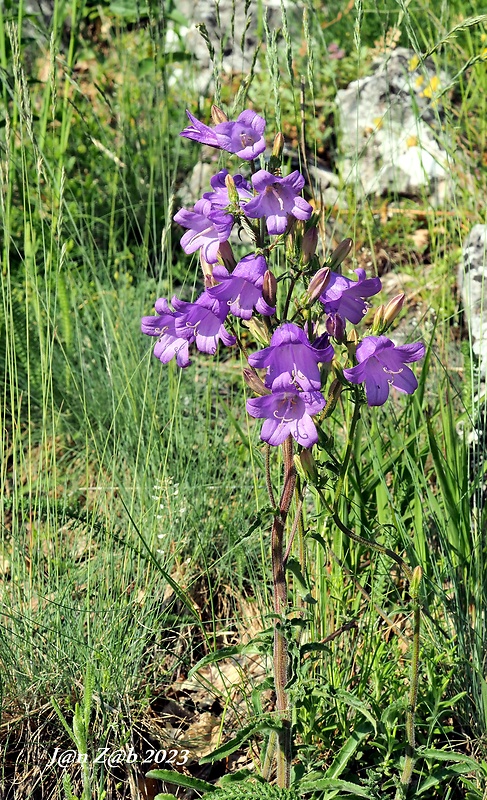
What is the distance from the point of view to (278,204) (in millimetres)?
1295

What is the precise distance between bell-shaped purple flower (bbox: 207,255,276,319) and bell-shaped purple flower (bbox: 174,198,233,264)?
67mm

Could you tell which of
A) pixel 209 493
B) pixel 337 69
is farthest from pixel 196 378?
pixel 337 69

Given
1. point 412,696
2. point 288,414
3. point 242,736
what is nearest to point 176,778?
point 242,736

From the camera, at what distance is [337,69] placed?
4418mm

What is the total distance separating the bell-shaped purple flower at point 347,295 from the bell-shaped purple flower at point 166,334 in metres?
0.27

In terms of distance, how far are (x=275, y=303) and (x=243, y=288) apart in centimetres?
6

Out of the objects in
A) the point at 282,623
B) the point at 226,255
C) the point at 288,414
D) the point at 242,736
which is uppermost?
the point at 226,255

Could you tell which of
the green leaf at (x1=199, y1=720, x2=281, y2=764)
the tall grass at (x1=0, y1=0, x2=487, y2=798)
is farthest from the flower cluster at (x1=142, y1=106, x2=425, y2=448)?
the green leaf at (x1=199, y1=720, x2=281, y2=764)

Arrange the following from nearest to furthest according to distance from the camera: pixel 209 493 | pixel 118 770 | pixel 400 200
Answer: pixel 118 770, pixel 209 493, pixel 400 200

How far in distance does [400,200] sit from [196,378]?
1597mm

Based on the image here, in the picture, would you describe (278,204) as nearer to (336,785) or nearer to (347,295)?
(347,295)

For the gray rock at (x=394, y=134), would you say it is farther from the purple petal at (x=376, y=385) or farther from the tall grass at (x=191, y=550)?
the purple petal at (x=376, y=385)

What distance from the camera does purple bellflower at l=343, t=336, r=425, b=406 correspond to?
1.30 metres

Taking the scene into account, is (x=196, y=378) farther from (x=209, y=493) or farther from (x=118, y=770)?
(x=118, y=770)
